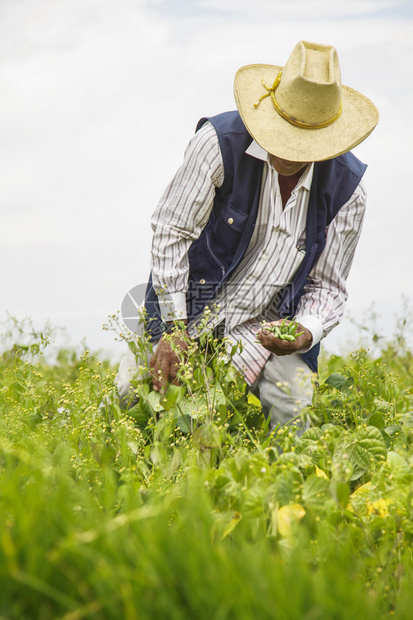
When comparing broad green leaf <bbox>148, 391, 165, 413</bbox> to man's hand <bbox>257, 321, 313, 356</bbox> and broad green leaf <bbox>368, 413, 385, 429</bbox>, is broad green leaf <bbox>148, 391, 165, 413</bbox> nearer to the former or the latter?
man's hand <bbox>257, 321, 313, 356</bbox>

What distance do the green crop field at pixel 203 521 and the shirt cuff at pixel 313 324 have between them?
32 cm

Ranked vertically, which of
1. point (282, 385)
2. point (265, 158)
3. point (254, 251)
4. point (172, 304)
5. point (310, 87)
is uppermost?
point (310, 87)

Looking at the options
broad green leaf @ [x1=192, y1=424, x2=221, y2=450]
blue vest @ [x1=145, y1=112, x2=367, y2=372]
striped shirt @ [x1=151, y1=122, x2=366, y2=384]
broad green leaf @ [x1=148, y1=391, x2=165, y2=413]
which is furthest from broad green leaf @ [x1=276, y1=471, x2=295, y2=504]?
blue vest @ [x1=145, y1=112, x2=367, y2=372]

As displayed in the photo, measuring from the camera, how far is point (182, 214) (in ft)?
10.1

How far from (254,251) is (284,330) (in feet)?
1.85

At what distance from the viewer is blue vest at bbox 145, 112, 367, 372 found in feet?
10.0

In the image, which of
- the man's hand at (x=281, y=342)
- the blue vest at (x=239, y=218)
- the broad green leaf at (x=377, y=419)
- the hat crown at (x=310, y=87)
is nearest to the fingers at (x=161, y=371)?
the blue vest at (x=239, y=218)

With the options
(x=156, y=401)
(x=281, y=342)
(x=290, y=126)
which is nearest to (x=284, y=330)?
(x=281, y=342)

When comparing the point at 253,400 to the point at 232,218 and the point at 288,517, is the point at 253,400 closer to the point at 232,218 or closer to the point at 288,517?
the point at 232,218

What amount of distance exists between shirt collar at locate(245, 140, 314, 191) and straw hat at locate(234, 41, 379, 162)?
0.15m

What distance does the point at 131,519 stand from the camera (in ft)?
4.50

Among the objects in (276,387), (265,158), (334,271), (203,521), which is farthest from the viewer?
(334,271)

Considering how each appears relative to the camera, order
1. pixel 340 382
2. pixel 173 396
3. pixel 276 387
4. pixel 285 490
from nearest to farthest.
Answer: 1. pixel 285 490
2. pixel 173 396
3. pixel 276 387
4. pixel 340 382

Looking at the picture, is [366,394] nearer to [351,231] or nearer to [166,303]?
[351,231]
